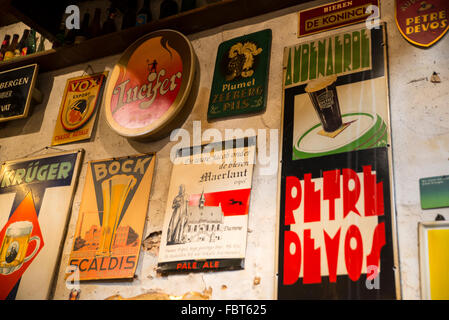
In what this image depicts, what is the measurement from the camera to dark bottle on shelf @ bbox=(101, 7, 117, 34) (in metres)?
3.80

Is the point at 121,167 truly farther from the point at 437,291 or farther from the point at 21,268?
the point at 437,291

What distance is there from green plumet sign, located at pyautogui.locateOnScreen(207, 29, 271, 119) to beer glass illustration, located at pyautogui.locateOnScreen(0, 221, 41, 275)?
1.42 metres

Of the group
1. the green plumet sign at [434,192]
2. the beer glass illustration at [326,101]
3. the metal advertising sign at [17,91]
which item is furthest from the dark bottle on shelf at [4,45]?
the green plumet sign at [434,192]

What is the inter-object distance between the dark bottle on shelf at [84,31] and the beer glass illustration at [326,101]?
1965mm

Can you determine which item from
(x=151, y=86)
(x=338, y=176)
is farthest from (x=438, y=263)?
(x=151, y=86)

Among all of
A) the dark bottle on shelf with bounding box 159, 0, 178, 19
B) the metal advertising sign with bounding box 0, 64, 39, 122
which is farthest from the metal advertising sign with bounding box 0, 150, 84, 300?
the dark bottle on shelf with bounding box 159, 0, 178, 19

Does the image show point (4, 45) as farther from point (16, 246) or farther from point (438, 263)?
point (438, 263)

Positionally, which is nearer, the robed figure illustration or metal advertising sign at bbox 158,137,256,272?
metal advertising sign at bbox 158,137,256,272

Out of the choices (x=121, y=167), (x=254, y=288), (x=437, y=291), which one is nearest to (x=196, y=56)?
(x=121, y=167)

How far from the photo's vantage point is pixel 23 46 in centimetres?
415

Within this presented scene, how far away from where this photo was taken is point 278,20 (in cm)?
300

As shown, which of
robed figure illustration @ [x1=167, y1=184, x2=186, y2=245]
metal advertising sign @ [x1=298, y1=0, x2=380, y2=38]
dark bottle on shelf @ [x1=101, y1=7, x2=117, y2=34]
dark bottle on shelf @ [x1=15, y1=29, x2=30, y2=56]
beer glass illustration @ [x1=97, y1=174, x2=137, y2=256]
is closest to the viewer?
robed figure illustration @ [x1=167, y1=184, x2=186, y2=245]

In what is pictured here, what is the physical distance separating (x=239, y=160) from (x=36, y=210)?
1471 millimetres

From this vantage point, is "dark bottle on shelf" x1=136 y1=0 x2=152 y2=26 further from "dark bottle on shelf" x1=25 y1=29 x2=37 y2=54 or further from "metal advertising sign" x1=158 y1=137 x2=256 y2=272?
"metal advertising sign" x1=158 y1=137 x2=256 y2=272
